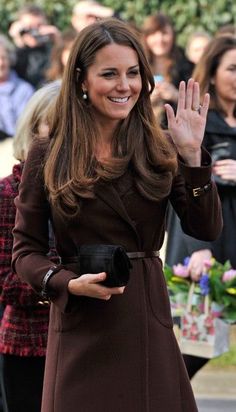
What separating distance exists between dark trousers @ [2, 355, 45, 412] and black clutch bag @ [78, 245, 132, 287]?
109cm

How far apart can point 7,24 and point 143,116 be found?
34.7 feet

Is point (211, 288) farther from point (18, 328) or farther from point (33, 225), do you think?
point (33, 225)

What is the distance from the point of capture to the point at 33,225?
3816 millimetres

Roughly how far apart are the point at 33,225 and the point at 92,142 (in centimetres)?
32

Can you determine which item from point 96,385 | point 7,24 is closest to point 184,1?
point 7,24

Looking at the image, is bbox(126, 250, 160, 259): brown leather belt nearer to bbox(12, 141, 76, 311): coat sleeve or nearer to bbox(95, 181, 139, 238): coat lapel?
bbox(95, 181, 139, 238): coat lapel

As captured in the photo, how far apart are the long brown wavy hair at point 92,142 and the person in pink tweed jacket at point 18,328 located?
0.63m

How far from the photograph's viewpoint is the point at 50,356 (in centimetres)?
384

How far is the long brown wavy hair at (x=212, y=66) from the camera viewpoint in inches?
246

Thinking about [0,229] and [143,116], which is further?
[0,229]

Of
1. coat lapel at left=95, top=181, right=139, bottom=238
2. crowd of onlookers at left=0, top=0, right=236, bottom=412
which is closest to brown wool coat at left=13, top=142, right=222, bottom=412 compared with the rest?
coat lapel at left=95, top=181, right=139, bottom=238

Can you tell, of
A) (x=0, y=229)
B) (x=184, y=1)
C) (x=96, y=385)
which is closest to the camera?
(x=96, y=385)

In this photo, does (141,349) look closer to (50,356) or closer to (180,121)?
(50,356)

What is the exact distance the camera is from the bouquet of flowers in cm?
593
